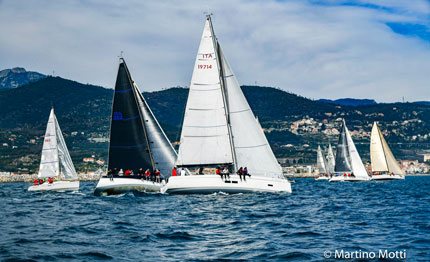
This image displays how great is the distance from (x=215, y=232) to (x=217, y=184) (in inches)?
514

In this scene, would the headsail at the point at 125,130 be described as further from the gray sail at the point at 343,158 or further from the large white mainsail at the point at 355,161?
the gray sail at the point at 343,158

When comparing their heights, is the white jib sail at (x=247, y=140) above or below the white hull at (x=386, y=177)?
above

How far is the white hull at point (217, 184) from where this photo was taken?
3288 cm

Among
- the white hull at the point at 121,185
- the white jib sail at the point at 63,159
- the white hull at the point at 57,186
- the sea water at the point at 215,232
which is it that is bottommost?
the sea water at the point at 215,232

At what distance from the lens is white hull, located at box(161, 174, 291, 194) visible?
1294 inches

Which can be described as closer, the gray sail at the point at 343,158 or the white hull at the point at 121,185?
the white hull at the point at 121,185

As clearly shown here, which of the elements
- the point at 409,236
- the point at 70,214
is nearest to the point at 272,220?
the point at 409,236

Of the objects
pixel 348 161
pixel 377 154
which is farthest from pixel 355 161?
pixel 348 161

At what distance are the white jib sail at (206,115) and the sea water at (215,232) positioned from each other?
505cm

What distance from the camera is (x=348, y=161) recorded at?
104 m

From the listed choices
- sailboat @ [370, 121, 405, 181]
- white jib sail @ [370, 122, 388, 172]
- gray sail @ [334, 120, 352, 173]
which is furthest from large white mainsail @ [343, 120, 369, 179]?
gray sail @ [334, 120, 352, 173]

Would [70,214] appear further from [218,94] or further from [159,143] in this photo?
[159,143]

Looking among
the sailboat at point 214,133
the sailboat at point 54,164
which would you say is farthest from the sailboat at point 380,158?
the sailboat at point 214,133

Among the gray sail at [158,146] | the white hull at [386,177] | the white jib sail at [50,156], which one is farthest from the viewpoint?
the white hull at [386,177]
